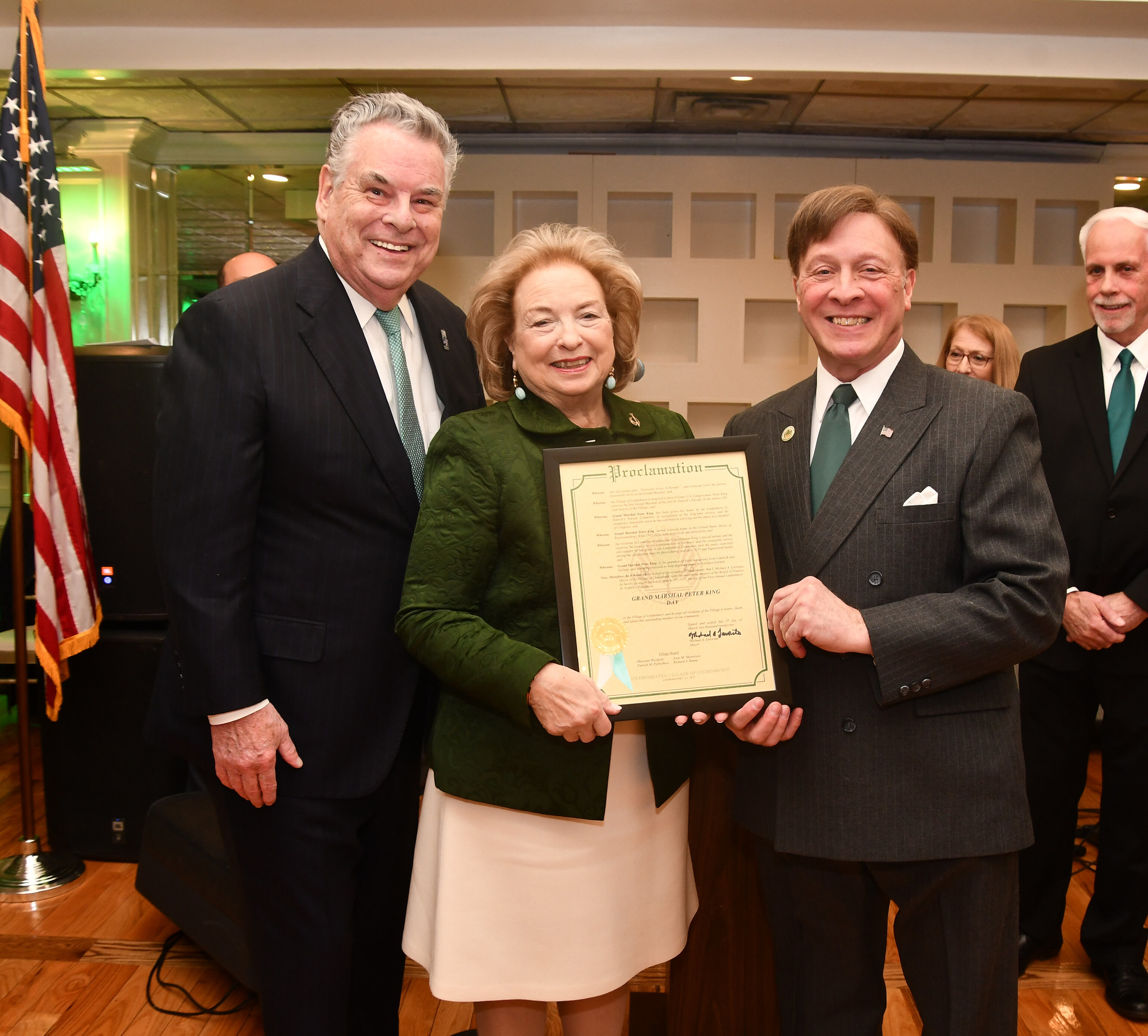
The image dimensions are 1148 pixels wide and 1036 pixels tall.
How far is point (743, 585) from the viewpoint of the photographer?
4.64 feet

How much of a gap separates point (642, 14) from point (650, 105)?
1.62 m

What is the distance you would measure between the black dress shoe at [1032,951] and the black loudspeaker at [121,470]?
280cm

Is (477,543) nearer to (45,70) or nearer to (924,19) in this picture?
(924,19)

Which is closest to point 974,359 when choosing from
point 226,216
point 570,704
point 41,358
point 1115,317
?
point 1115,317

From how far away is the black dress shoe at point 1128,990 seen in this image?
93.7 inches

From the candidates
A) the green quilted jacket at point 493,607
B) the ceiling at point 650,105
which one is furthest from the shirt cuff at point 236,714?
the ceiling at point 650,105

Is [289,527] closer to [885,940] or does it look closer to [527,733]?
[527,733]

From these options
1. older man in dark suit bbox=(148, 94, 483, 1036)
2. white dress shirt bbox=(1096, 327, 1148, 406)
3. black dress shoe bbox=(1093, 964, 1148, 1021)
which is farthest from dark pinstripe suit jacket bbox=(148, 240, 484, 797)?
black dress shoe bbox=(1093, 964, 1148, 1021)

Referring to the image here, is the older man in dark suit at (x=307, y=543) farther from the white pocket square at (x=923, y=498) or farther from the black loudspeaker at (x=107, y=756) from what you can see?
the black loudspeaker at (x=107, y=756)

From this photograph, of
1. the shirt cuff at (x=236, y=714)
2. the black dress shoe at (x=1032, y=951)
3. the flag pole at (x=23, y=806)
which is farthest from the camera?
the flag pole at (x=23, y=806)

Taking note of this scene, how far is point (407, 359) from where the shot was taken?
1.80 meters

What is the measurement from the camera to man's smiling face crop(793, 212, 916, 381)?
1463 mm

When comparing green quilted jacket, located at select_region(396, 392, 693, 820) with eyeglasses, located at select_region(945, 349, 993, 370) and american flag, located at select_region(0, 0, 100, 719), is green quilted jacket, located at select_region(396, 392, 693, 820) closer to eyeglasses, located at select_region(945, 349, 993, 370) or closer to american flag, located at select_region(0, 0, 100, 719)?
american flag, located at select_region(0, 0, 100, 719)

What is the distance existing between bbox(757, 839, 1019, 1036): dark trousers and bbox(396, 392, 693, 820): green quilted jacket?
0.33 metres
